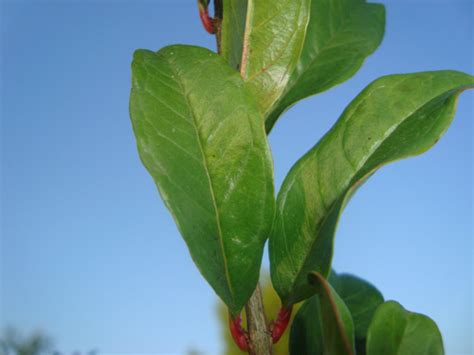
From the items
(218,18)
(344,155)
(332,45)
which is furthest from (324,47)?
(344,155)

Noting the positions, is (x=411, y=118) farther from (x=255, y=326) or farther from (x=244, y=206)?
(x=255, y=326)

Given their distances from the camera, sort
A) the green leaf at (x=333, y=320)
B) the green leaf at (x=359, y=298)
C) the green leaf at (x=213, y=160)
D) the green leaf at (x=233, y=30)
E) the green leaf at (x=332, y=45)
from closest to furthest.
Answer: the green leaf at (x=333, y=320) < the green leaf at (x=213, y=160) < the green leaf at (x=233, y=30) < the green leaf at (x=332, y=45) < the green leaf at (x=359, y=298)

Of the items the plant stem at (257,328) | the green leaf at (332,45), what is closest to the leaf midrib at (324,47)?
the green leaf at (332,45)

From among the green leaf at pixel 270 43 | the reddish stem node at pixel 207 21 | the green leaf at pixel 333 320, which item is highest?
the reddish stem node at pixel 207 21

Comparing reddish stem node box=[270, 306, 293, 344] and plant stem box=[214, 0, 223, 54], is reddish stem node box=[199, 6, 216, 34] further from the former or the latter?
reddish stem node box=[270, 306, 293, 344]

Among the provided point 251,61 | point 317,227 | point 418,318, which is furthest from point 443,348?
point 251,61

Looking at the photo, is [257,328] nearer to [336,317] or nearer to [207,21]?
[336,317]

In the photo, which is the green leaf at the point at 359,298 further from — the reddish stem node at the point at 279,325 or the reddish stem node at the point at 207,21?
the reddish stem node at the point at 207,21
